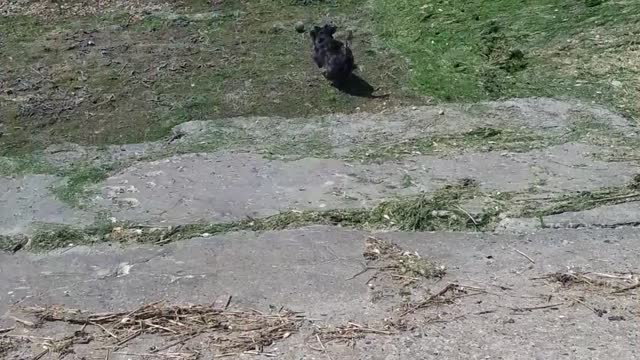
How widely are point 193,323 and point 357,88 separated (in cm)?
362

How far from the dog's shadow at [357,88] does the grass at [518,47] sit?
1.36 feet

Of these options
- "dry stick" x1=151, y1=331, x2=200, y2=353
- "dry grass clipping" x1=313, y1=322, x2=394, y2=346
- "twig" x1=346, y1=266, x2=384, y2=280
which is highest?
"dry stick" x1=151, y1=331, x2=200, y2=353

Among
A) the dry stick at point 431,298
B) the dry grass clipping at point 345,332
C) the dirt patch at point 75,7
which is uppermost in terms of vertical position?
the dirt patch at point 75,7

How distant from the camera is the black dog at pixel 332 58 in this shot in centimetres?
753

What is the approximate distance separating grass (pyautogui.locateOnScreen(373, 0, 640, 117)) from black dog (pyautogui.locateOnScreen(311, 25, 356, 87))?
0.64 m

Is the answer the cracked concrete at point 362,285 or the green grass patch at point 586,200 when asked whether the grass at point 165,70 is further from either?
the green grass patch at point 586,200

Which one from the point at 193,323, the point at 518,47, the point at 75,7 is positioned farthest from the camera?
the point at 75,7

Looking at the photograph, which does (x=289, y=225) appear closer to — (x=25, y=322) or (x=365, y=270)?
(x=365, y=270)

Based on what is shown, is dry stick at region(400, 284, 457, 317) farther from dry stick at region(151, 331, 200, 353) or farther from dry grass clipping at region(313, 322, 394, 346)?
dry stick at region(151, 331, 200, 353)

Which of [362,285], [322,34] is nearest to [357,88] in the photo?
[322,34]

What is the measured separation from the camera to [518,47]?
27.3ft

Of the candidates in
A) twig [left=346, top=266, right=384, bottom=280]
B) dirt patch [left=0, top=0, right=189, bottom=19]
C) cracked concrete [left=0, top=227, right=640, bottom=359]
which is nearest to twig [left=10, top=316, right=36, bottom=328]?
cracked concrete [left=0, top=227, right=640, bottom=359]

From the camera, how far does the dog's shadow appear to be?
7.59 metres

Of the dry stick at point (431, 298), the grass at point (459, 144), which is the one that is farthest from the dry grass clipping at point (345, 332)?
the grass at point (459, 144)
